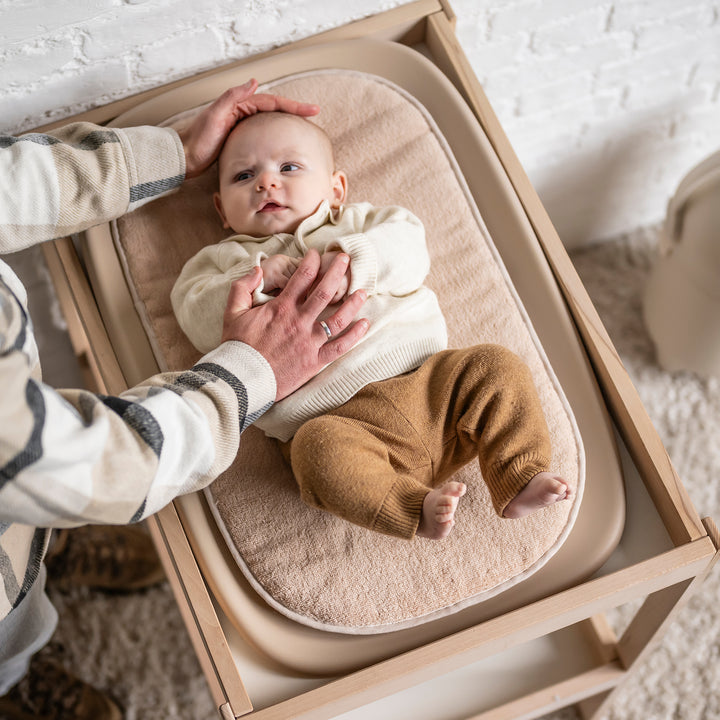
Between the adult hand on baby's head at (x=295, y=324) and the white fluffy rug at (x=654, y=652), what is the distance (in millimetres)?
762

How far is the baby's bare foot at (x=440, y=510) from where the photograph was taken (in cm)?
77

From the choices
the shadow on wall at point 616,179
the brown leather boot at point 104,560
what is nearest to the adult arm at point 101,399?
the brown leather boot at point 104,560

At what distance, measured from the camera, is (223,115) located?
102cm

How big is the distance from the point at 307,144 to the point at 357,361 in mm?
294

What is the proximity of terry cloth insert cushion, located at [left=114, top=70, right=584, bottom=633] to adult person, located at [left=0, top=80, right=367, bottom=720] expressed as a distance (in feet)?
0.27

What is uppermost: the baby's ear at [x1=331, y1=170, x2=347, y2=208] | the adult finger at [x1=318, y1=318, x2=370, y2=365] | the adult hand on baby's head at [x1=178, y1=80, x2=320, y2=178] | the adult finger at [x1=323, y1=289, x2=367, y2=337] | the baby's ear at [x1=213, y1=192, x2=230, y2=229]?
the adult hand on baby's head at [x1=178, y1=80, x2=320, y2=178]

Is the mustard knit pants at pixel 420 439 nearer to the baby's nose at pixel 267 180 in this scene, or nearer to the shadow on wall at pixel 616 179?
the baby's nose at pixel 267 180

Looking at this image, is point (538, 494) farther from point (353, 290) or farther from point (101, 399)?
point (101, 399)

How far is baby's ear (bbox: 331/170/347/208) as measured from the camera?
3.40 ft

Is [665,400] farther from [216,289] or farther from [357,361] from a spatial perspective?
[216,289]

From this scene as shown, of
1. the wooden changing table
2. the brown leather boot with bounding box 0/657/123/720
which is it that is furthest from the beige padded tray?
the brown leather boot with bounding box 0/657/123/720

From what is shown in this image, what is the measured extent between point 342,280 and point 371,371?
0.11 m

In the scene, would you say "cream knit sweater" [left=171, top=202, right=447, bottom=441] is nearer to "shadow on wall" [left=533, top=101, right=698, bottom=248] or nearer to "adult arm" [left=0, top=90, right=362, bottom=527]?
"adult arm" [left=0, top=90, right=362, bottom=527]

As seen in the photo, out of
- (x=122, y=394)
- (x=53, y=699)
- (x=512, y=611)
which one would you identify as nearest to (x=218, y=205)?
(x=122, y=394)
